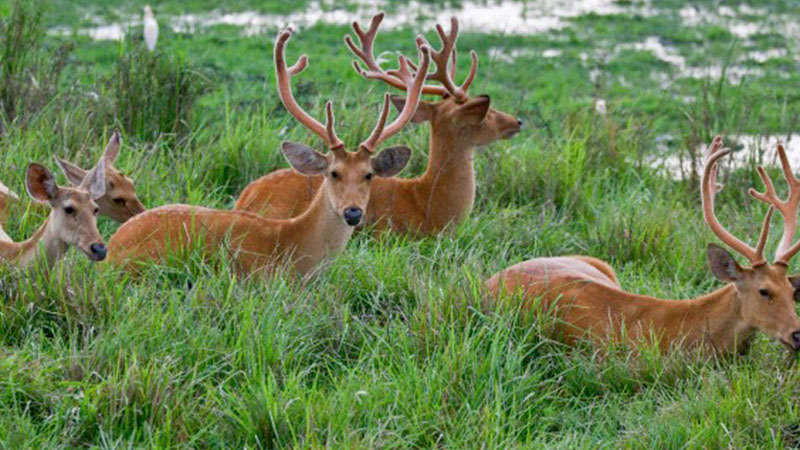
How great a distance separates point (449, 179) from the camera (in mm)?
7965

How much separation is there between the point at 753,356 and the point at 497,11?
10.3 meters

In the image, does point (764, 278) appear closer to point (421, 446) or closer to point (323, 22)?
point (421, 446)

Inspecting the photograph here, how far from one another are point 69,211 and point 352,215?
3.85 feet

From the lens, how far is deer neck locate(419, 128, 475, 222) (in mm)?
7871

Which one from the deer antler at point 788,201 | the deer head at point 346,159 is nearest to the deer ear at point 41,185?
the deer head at point 346,159

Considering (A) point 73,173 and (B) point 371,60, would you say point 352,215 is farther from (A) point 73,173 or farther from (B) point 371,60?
(B) point 371,60

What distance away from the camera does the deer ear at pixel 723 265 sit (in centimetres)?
597

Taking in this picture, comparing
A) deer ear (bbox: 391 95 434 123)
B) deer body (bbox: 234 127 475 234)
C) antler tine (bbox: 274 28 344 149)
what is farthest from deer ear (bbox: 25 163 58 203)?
deer ear (bbox: 391 95 434 123)

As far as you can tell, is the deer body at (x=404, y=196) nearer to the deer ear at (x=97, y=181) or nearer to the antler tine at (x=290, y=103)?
the antler tine at (x=290, y=103)

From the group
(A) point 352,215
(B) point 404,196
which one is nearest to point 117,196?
(A) point 352,215

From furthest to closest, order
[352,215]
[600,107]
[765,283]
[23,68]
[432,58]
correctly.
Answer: [600,107], [23,68], [432,58], [352,215], [765,283]

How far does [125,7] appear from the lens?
15.4m

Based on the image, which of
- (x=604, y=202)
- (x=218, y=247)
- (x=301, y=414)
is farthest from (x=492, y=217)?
(x=301, y=414)

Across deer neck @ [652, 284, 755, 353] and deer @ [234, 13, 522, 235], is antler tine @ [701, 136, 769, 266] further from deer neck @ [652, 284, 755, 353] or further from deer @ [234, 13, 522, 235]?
deer @ [234, 13, 522, 235]
